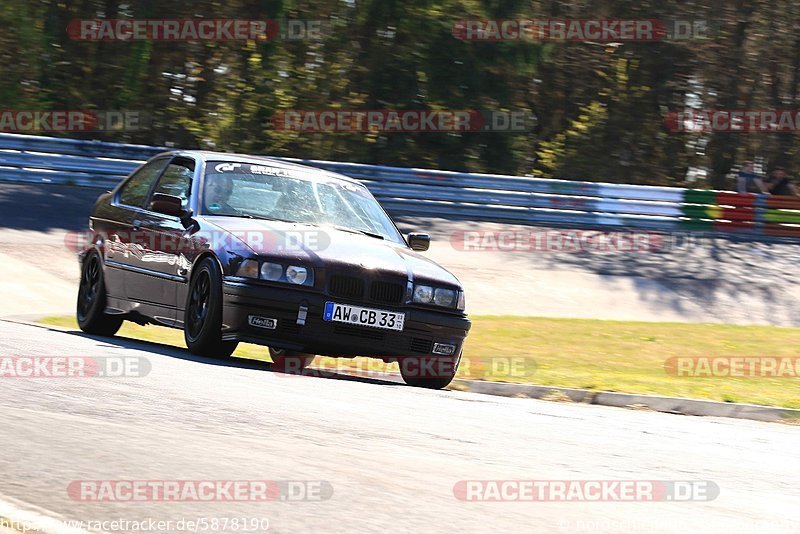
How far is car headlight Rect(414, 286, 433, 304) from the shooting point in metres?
9.51

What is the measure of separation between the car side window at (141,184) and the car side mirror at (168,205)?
95 cm

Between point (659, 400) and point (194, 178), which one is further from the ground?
point (194, 178)

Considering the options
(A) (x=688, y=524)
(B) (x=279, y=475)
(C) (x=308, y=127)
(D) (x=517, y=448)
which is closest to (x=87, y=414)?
(B) (x=279, y=475)

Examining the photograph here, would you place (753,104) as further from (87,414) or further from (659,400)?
(87,414)

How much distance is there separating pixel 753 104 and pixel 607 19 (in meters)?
4.23

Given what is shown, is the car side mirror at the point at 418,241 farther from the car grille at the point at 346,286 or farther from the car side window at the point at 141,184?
the car side window at the point at 141,184

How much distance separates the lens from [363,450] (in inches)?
230

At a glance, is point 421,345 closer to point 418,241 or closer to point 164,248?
point 418,241

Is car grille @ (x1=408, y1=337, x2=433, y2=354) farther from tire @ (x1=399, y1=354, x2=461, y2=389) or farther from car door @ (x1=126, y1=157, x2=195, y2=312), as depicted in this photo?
car door @ (x1=126, y1=157, x2=195, y2=312)

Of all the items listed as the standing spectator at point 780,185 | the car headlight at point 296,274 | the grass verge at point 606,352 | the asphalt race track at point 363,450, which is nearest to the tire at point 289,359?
the grass verge at point 606,352

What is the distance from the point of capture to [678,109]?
32750 millimetres

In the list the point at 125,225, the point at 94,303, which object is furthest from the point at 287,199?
the point at 94,303

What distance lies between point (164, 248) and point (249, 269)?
1.32 meters

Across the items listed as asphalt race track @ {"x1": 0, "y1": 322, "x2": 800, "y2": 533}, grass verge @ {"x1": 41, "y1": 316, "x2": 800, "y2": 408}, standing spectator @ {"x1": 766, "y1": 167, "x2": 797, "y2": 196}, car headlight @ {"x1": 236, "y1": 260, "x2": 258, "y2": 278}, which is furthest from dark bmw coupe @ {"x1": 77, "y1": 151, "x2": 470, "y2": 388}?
standing spectator @ {"x1": 766, "y1": 167, "x2": 797, "y2": 196}
